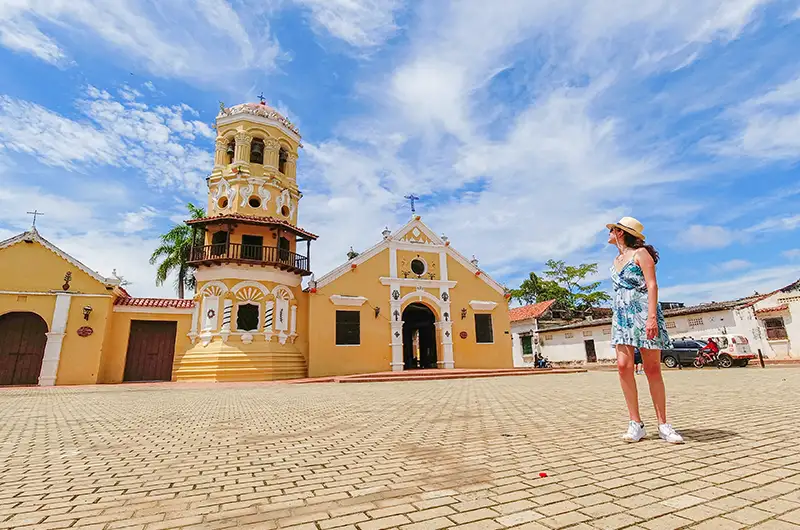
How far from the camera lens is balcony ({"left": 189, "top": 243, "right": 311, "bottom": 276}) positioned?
1684 cm

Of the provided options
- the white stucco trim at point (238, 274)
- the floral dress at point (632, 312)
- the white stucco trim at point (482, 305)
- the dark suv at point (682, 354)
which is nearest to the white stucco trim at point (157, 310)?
the white stucco trim at point (238, 274)

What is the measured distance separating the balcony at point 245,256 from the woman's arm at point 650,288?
15324 millimetres

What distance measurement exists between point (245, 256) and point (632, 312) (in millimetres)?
16382

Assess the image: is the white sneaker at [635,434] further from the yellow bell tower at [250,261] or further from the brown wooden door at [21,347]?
the brown wooden door at [21,347]

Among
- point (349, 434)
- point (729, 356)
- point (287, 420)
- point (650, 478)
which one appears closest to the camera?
point (650, 478)

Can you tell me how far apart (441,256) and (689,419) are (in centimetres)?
1651

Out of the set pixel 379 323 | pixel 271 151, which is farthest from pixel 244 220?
pixel 379 323

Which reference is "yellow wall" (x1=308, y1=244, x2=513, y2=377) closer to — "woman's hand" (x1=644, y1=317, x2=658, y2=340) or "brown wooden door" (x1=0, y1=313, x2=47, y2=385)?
"brown wooden door" (x1=0, y1=313, x2=47, y2=385)

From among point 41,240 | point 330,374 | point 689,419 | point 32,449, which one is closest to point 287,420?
point 32,449

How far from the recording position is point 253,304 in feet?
55.9

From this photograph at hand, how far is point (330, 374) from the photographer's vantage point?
17.4m

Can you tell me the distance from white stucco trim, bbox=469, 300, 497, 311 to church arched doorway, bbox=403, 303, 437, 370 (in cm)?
214

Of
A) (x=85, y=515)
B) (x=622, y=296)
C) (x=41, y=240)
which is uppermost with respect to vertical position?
(x=41, y=240)

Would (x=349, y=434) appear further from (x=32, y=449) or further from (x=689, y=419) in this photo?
(x=689, y=419)
